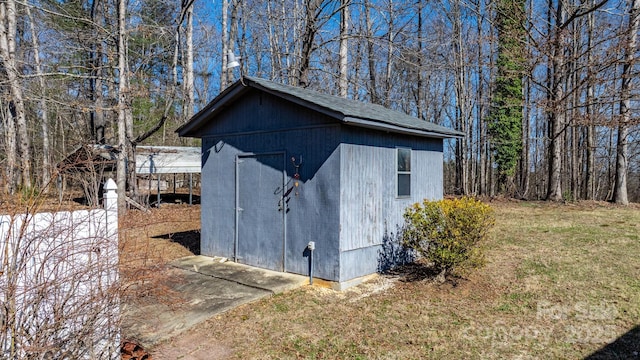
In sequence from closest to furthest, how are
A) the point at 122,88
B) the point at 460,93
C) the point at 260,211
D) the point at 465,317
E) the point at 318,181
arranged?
the point at 465,317, the point at 318,181, the point at 260,211, the point at 122,88, the point at 460,93

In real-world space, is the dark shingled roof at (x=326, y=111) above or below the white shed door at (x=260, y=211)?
above

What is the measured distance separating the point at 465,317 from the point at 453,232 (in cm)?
129

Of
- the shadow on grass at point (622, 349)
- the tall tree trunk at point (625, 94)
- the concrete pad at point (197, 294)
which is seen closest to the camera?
the shadow on grass at point (622, 349)

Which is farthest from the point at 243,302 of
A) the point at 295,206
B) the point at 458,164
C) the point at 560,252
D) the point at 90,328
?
the point at 458,164

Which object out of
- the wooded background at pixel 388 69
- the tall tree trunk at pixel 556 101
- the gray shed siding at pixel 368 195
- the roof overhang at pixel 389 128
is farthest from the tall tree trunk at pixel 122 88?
the tall tree trunk at pixel 556 101

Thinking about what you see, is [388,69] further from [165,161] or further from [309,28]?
[165,161]

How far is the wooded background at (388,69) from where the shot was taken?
12797mm

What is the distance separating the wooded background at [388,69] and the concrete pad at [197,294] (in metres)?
6.31

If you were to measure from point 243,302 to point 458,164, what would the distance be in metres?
17.9

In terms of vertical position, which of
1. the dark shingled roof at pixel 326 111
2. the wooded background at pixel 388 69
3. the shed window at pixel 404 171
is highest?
the wooded background at pixel 388 69

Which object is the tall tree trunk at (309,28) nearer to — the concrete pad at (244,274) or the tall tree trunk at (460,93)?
the concrete pad at (244,274)

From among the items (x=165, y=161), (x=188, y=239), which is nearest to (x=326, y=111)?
(x=188, y=239)

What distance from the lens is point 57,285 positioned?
8.88ft

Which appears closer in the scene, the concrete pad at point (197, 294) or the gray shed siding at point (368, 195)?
the concrete pad at point (197, 294)
